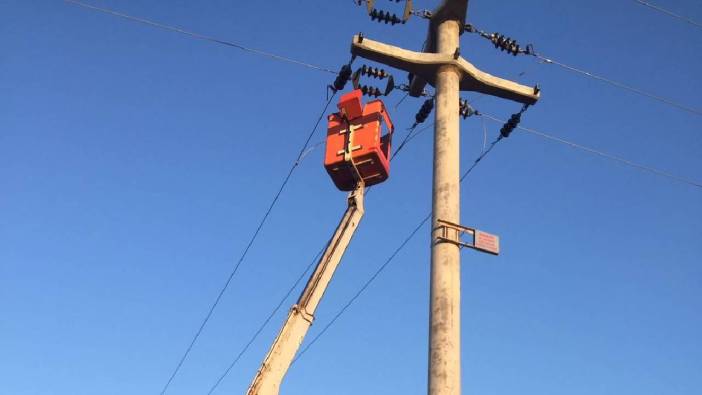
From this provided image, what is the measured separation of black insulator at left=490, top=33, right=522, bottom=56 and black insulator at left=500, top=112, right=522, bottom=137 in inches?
46.0

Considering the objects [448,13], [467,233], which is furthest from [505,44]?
[467,233]

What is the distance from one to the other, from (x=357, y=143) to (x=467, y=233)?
3031 millimetres

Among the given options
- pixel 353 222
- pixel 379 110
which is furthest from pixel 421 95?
pixel 353 222

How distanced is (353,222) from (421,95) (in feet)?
8.49

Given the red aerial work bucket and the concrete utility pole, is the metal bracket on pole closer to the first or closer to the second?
the concrete utility pole

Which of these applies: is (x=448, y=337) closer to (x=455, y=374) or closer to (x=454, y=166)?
(x=455, y=374)

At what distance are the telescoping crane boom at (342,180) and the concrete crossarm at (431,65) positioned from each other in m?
0.98

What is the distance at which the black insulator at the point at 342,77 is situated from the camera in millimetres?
12734

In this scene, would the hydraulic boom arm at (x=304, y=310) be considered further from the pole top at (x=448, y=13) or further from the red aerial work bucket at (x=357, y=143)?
the pole top at (x=448, y=13)

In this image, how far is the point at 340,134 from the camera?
1265cm

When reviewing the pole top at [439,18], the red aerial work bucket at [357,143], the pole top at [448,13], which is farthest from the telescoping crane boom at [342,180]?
the pole top at [448,13]

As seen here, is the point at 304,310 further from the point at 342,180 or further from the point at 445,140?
the point at 445,140

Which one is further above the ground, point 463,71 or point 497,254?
point 463,71

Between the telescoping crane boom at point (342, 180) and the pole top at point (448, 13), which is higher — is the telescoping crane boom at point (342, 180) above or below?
Answer: below
